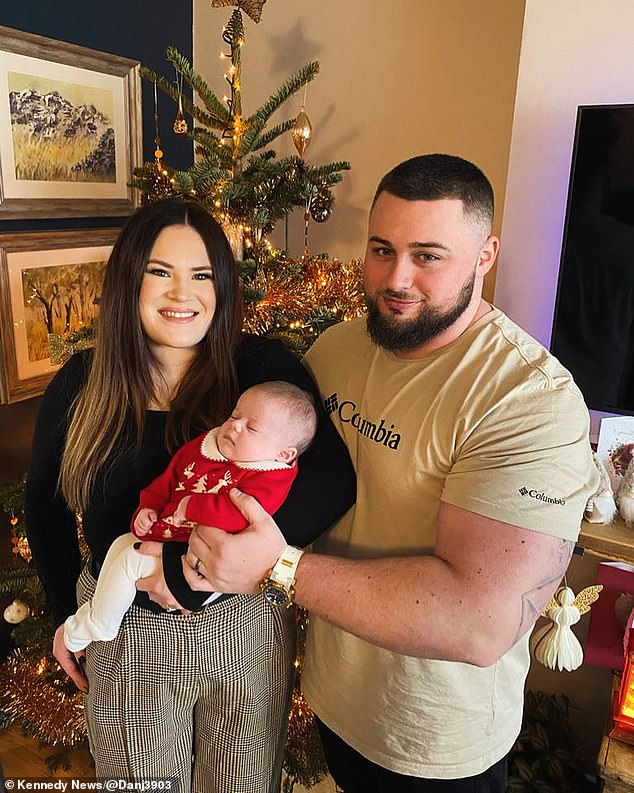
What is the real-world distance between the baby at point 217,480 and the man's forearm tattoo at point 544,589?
463 millimetres

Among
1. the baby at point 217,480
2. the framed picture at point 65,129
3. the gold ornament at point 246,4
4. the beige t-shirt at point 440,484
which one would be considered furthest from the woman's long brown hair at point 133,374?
the framed picture at point 65,129

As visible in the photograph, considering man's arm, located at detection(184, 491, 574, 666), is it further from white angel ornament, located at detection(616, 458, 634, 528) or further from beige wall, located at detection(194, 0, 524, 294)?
beige wall, located at detection(194, 0, 524, 294)

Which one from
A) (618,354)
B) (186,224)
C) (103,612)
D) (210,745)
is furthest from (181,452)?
(618,354)

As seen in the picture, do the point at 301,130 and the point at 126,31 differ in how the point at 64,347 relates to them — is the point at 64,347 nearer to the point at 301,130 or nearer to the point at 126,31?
the point at 301,130

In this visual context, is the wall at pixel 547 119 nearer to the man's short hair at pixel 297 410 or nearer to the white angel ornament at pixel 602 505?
the white angel ornament at pixel 602 505

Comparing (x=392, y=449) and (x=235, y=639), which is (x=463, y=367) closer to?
(x=392, y=449)

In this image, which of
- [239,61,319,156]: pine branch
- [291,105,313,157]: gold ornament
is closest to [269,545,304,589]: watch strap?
[239,61,319,156]: pine branch

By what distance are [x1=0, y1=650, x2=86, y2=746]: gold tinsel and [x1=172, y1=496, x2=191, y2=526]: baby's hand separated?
1.38m

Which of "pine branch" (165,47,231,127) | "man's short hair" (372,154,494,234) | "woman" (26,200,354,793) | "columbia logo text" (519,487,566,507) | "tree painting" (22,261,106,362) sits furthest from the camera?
"tree painting" (22,261,106,362)

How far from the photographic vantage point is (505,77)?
6.98 ft

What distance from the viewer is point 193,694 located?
1291 mm

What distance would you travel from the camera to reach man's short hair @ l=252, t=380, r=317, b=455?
3.90 feet

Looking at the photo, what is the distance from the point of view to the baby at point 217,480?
1.17m

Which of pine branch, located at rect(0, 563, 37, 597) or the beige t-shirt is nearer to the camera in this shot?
the beige t-shirt
